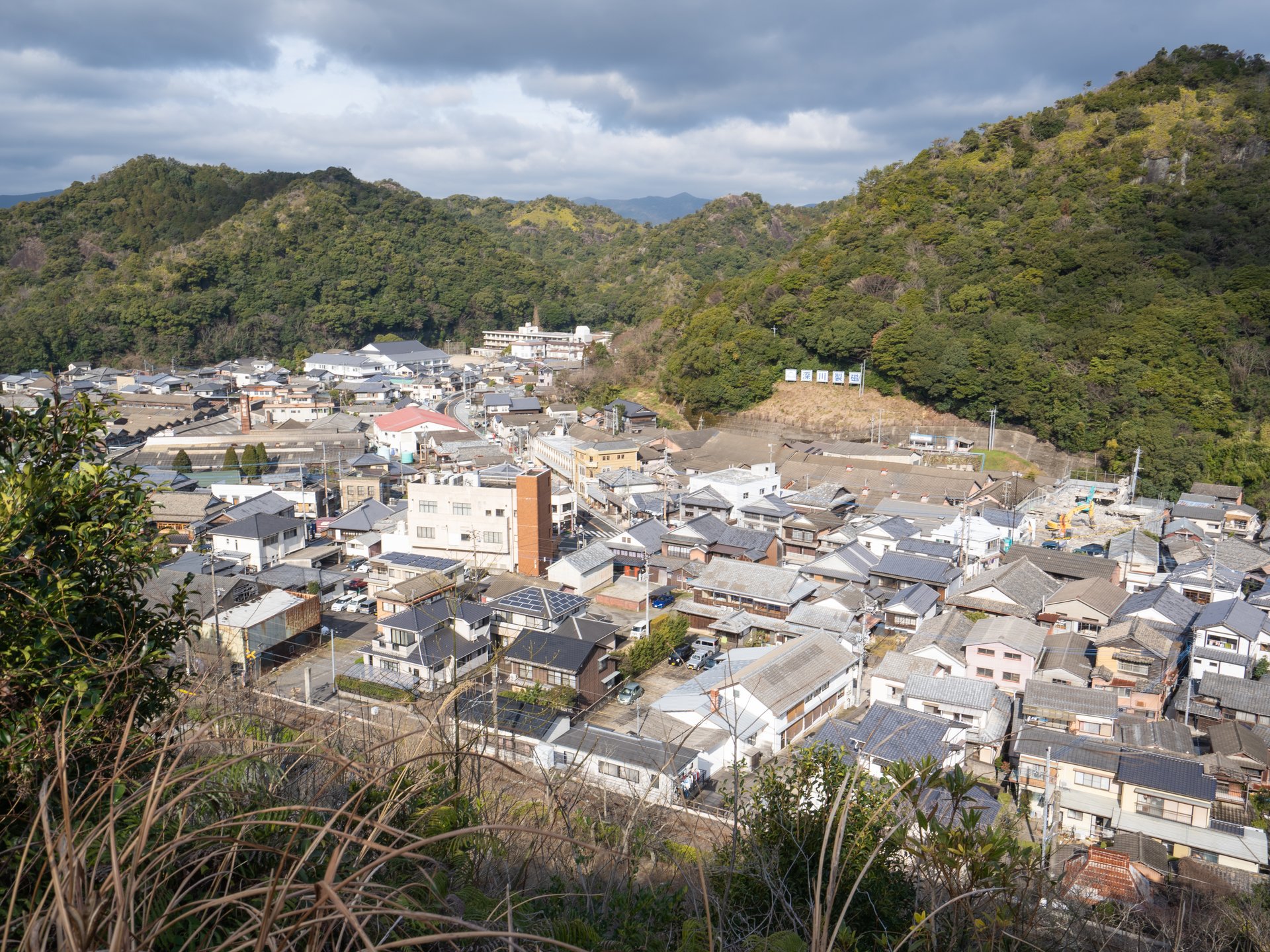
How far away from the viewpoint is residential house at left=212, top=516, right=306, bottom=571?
11.0 m

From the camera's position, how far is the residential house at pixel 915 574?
1002 centimetres

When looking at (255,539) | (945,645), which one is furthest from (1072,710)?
(255,539)

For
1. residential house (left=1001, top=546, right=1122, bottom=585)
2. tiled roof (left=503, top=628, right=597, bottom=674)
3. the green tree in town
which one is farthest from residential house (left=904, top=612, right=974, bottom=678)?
the green tree in town

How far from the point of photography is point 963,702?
23.0ft

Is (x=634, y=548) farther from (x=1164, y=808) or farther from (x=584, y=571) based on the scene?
(x=1164, y=808)

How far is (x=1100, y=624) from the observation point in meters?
8.97

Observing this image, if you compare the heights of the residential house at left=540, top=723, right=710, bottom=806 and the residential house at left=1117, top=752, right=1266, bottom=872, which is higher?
the residential house at left=540, top=723, right=710, bottom=806

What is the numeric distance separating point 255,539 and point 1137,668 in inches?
430

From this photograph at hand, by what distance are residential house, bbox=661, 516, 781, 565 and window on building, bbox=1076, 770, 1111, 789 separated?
5.47 meters

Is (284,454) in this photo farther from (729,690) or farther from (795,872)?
(795,872)

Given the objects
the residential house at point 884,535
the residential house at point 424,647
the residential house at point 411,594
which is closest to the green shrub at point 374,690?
the residential house at point 424,647

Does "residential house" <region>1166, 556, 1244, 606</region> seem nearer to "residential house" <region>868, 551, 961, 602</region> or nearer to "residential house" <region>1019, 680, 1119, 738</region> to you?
"residential house" <region>868, 551, 961, 602</region>

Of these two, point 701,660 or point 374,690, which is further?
point 701,660

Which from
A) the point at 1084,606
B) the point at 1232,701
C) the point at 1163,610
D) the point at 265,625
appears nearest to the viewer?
the point at 1232,701
